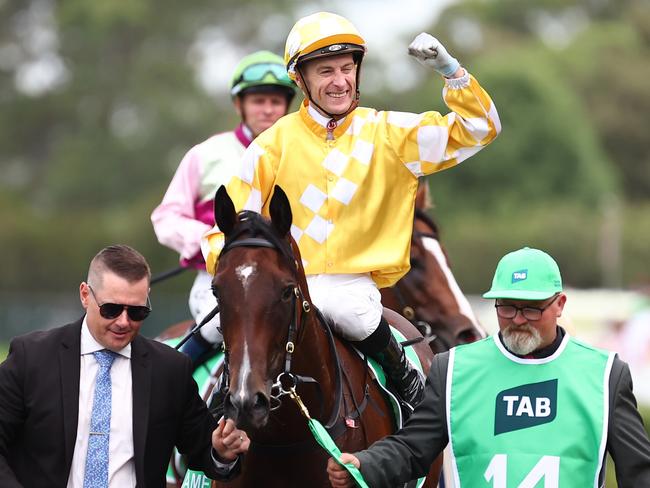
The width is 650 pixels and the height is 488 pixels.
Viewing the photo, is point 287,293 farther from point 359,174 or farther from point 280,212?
point 359,174

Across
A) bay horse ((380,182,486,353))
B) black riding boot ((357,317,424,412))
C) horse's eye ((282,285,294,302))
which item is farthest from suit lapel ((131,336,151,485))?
bay horse ((380,182,486,353))

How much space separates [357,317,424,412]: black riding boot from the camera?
17.2 ft

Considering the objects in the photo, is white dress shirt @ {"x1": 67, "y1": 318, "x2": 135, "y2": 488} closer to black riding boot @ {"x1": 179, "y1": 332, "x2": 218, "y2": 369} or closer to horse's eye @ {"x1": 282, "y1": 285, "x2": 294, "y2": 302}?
horse's eye @ {"x1": 282, "y1": 285, "x2": 294, "y2": 302}

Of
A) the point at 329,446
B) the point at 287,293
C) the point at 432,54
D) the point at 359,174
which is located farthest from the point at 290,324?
the point at 432,54

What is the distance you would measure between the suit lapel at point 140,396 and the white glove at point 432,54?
1552 mm

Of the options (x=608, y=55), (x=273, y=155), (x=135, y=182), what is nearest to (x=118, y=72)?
(x=135, y=182)

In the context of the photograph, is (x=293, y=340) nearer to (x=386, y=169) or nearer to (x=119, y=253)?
(x=119, y=253)

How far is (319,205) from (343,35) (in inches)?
27.4

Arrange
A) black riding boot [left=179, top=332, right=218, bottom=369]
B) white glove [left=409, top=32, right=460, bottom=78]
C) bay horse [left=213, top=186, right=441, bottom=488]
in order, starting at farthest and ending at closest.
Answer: black riding boot [left=179, top=332, right=218, bottom=369] < white glove [left=409, top=32, right=460, bottom=78] < bay horse [left=213, top=186, right=441, bottom=488]

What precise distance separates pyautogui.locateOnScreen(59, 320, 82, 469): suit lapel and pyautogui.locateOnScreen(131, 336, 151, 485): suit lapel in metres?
0.21

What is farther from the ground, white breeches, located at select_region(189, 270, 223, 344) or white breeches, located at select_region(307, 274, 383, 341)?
white breeches, located at select_region(307, 274, 383, 341)

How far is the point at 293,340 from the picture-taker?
177 inches

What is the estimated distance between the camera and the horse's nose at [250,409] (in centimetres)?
413

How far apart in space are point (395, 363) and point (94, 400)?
1416 millimetres
